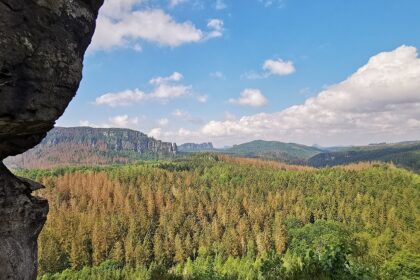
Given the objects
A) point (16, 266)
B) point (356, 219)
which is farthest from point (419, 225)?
point (16, 266)

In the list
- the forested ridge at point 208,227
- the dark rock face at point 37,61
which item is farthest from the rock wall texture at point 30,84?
the forested ridge at point 208,227

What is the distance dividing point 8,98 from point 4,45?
5.62ft

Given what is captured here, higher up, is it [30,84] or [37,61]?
[37,61]

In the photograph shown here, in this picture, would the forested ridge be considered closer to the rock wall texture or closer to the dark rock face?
the rock wall texture

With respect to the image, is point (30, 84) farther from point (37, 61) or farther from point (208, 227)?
point (208, 227)

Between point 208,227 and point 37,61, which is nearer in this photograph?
point 37,61

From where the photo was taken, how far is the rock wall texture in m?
12.4

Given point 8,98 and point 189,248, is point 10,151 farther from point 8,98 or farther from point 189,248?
point 189,248

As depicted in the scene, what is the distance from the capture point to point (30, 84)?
1325 cm

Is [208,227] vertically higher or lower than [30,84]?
lower

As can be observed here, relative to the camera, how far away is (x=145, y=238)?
394 feet

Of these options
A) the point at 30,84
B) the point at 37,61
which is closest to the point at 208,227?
the point at 30,84

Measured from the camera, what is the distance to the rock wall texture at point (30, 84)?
1240 cm

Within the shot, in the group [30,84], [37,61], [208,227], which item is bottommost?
[208,227]
